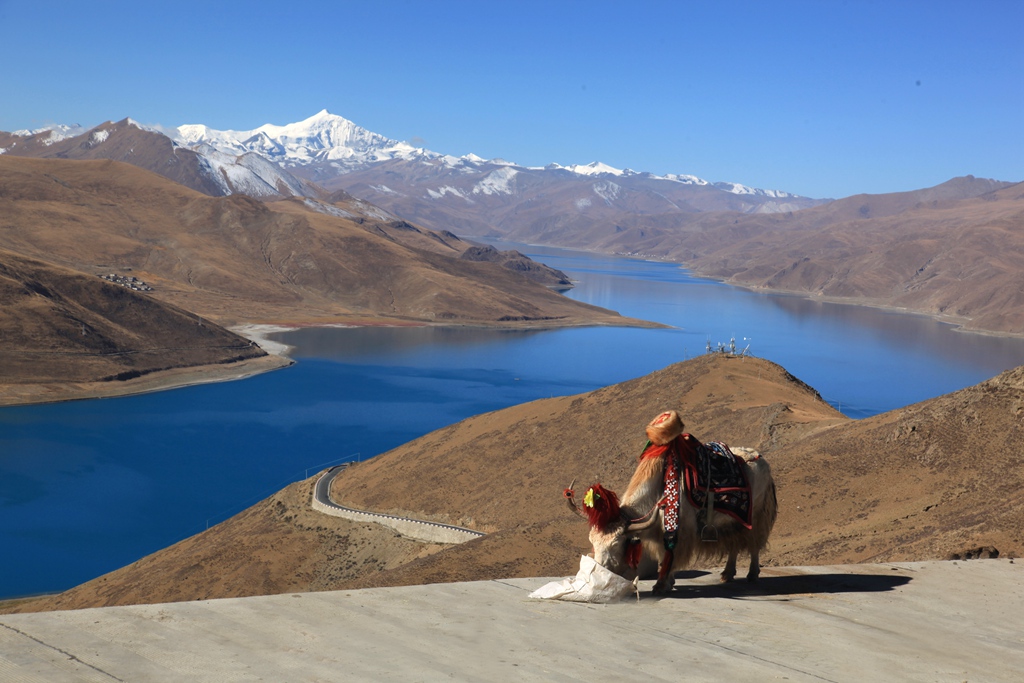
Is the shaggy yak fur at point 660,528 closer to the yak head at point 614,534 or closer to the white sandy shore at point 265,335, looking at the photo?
the yak head at point 614,534

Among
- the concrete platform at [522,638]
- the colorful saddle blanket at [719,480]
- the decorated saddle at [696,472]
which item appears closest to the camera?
the concrete platform at [522,638]

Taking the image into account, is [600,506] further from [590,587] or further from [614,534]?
[590,587]

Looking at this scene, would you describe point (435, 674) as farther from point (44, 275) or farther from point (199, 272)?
point (199, 272)

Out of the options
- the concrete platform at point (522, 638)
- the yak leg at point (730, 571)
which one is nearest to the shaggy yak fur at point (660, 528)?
the yak leg at point (730, 571)

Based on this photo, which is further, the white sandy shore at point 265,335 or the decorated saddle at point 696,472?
the white sandy shore at point 265,335

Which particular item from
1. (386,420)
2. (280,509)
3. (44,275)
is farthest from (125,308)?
(280,509)

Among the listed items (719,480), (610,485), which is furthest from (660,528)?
(610,485)

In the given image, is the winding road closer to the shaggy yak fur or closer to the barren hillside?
the barren hillside

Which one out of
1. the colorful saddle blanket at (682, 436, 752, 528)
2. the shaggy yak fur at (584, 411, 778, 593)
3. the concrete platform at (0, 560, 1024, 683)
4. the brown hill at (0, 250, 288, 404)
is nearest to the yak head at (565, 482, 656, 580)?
the shaggy yak fur at (584, 411, 778, 593)
